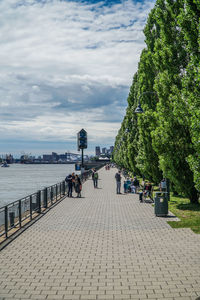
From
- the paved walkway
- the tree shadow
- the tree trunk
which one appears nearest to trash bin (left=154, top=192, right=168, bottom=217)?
the paved walkway

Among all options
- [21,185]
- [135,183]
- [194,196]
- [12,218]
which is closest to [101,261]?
[12,218]

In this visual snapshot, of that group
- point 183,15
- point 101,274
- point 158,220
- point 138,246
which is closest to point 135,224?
point 158,220

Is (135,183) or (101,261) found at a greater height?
(135,183)

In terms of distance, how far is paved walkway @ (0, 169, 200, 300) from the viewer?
6.38 meters

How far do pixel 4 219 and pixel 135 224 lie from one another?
5.07 m

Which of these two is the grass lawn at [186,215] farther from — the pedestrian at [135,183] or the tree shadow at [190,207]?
the pedestrian at [135,183]

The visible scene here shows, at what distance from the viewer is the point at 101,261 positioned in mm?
8273

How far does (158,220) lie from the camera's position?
14031 mm

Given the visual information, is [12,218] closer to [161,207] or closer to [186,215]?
[161,207]

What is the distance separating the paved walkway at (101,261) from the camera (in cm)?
638

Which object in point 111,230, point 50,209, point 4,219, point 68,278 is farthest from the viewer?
point 50,209

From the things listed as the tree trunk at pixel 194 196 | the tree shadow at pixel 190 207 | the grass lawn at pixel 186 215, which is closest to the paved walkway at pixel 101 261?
the grass lawn at pixel 186 215

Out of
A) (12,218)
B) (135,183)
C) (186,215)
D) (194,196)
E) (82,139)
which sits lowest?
(186,215)

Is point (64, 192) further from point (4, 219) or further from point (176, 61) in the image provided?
point (4, 219)
